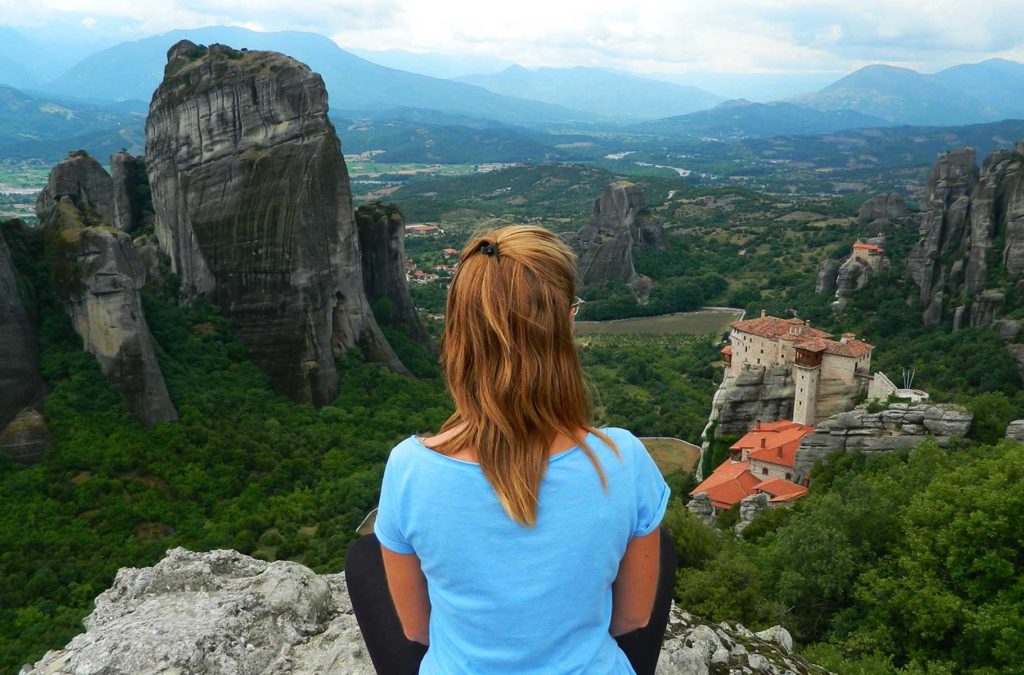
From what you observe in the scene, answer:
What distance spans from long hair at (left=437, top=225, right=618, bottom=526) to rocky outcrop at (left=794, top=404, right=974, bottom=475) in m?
21.4

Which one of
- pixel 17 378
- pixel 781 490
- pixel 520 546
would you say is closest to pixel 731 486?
pixel 781 490

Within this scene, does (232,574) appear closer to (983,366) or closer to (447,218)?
(983,366)

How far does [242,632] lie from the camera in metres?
5.38

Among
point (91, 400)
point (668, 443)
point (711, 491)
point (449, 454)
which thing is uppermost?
point (449, 454)

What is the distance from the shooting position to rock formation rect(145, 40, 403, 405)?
29344 mm

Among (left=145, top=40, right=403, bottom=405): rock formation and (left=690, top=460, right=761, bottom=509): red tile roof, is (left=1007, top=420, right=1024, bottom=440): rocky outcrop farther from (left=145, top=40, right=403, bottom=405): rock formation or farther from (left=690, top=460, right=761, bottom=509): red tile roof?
(left=145, top=40, right=403, bottom=405): rock formation

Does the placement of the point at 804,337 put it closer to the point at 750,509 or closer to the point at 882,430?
the point at 882,430

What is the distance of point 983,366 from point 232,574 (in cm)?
3912

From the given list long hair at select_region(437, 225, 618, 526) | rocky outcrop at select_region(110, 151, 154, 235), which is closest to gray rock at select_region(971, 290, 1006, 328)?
→ rocky outcrop at select_region(110, 151, 154, 235)

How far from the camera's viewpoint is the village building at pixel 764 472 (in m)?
22.6

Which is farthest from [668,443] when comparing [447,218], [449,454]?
A: [447,218]

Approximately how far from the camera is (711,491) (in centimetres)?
2392

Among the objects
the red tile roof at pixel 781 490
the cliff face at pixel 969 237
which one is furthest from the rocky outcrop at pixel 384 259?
the cliff face at pixel 969 237

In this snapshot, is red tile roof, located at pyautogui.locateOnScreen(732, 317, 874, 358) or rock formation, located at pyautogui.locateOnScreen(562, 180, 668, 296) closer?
red tile roof, located at pyautogui.locateOnScreen(732, 317, 874, 358)
